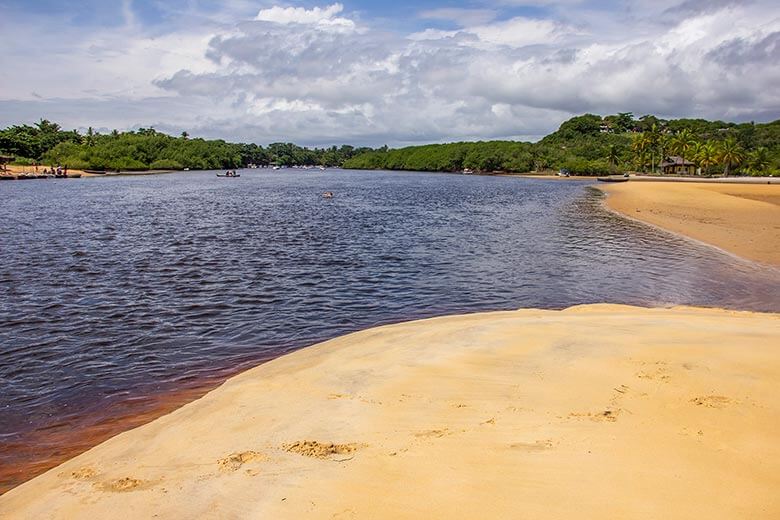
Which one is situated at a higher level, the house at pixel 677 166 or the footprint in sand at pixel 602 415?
the house at pixel 677 166

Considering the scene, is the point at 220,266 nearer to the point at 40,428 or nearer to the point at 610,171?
the point at 40,428

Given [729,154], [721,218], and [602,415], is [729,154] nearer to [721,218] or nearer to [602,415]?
[721,218]

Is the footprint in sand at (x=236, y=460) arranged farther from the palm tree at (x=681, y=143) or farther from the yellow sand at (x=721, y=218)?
the palm tree at (x=681, y=143)

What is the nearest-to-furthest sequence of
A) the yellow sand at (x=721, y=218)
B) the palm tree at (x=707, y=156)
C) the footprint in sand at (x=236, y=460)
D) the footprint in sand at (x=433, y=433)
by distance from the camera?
1. the footprint in sand at (x=236, y=460)
2. the footprint in sand at (x=433, y=433)
3. the yellow sand at (x=721, y=218)
4. the palm tree at (x=707, y=156)

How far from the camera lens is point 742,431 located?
589cm

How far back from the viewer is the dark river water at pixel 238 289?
1081 centimetres

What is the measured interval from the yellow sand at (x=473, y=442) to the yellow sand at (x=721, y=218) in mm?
18603

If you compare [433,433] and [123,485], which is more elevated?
[433,433]

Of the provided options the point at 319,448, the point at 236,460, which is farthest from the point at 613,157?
the point at 236,460

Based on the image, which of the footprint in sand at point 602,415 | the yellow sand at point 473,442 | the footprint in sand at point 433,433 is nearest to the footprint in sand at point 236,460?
the yellow sand at point 473,442

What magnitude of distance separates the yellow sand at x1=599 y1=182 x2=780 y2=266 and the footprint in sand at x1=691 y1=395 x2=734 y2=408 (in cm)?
1895

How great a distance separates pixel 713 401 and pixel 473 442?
298cm

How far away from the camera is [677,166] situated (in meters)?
132

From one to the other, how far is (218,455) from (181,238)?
88.3ft
